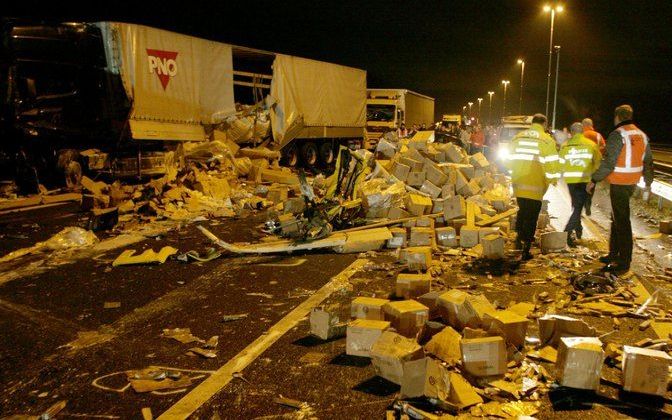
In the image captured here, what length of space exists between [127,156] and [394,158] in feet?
21.0

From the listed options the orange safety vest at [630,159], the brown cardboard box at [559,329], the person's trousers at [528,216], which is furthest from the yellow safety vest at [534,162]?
the brown cardboard box at [559,329]

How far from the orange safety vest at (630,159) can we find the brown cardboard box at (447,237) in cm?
230

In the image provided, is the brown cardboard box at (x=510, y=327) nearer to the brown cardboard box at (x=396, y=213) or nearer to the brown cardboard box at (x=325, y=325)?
the brown cardboard box at (x=325, y=325)

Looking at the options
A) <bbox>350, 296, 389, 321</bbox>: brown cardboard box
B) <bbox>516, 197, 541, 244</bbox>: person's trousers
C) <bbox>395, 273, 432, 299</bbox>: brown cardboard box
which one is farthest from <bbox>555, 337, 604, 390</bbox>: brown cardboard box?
<bbox>516, 197, 541, 244</bbox>: person's trousers

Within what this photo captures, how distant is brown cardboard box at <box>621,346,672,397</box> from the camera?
3188mm

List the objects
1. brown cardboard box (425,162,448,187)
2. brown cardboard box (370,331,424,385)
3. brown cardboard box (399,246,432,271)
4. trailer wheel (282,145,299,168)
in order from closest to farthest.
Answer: brown cardboard box (370,331,424,385)
brown cardboard box (399,246,432,271)
brown cardboard box (425,162,448,187)
trailer wheel (282,145,299,168)

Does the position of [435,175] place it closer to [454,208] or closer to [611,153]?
[454,208]

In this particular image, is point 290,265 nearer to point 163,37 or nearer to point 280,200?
point 280,200

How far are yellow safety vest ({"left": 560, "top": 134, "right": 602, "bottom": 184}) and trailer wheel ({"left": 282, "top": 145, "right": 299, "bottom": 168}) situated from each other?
35.0 ft

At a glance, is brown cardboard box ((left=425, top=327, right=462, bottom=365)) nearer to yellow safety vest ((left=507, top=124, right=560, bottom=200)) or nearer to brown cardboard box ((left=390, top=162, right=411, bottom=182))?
yellow safety vest ((left=507, top=124, right=560, bottom=200))

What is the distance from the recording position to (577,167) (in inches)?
285

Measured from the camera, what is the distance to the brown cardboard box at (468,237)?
23.7 ft

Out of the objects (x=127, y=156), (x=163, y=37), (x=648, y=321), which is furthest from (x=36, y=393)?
(x=163, y=37)

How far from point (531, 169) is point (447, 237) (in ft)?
5.22
